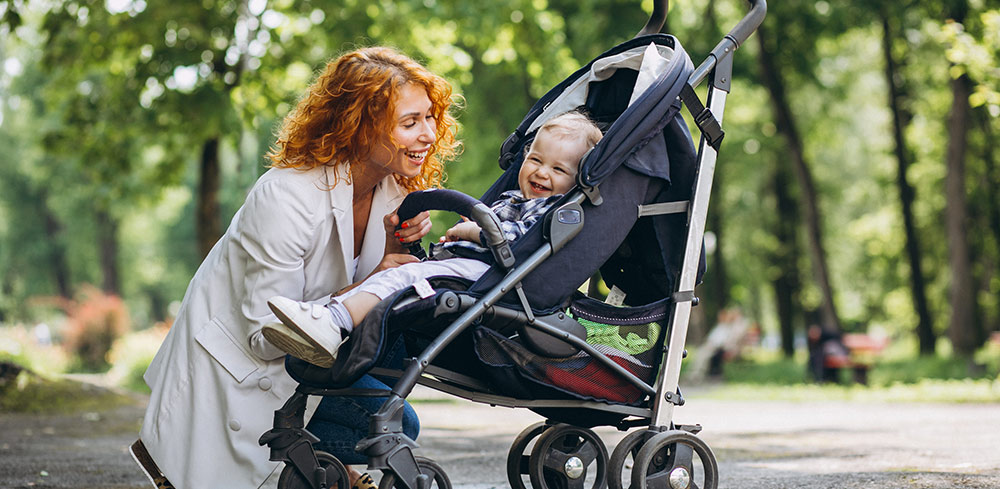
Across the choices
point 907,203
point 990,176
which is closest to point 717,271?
point 907,203

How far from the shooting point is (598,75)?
4438mm

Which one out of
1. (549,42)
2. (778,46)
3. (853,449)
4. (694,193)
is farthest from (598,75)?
(778,46)

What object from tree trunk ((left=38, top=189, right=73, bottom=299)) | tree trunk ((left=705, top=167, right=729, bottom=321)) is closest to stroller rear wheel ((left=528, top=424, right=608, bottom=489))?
tree trunk ((left=705, top=167, right=729, bottom=321))

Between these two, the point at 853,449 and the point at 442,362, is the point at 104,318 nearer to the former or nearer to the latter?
the point at 853,449

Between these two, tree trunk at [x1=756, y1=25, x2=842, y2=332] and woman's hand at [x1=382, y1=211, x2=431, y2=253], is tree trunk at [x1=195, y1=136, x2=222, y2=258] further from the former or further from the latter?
tree trunk at [x1=756, y1=25, x2=842, y2=332]

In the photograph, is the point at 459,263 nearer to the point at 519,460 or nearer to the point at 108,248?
the point at 519,460

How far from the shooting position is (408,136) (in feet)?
12.4

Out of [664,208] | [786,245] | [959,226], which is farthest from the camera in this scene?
[786,245]

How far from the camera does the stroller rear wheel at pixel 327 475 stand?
3461 millimetres

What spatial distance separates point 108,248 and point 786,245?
21263 mm

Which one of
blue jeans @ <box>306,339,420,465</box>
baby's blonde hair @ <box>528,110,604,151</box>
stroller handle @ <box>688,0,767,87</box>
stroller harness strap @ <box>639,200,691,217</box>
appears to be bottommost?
blue jeans @ <box>306,339,420,465</box>

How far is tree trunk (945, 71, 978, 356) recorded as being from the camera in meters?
17.3

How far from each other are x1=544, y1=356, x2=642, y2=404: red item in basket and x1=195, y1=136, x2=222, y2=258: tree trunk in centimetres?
1003

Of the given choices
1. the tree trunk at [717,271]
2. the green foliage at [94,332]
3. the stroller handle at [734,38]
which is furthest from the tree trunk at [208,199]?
the tree trunk at [717,271]
